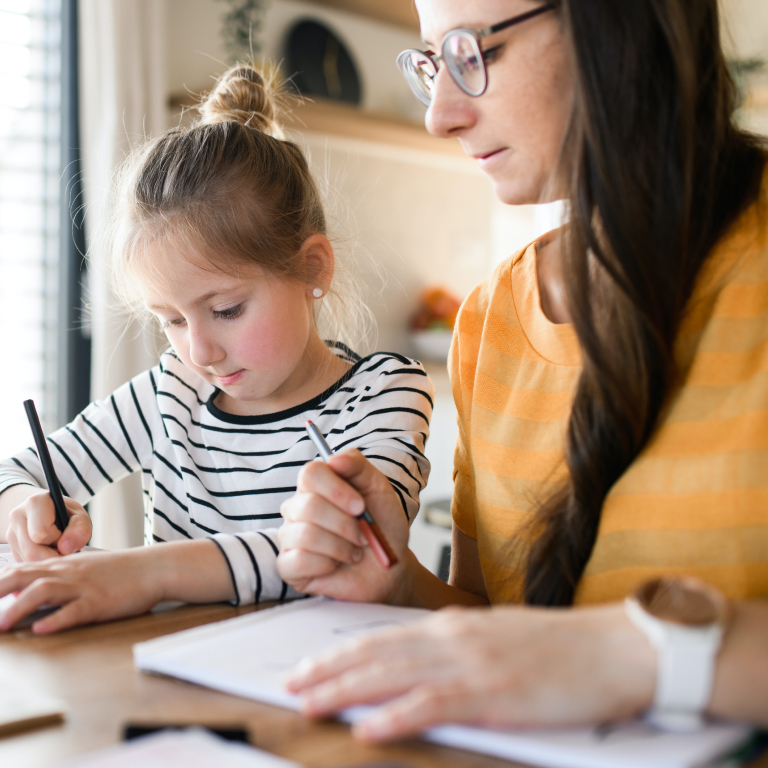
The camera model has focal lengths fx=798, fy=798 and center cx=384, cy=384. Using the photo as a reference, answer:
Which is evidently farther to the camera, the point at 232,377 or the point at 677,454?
the point at 232,377

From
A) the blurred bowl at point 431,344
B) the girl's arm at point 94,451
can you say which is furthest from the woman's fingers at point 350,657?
the blurred bowl at point 431,344

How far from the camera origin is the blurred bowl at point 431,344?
11.7 feet

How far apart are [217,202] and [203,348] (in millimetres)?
226

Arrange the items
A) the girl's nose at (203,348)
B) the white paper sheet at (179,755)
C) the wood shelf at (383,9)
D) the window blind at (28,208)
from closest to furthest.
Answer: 1. the white paper sheet at (179,755)
2. the girl's nose at (203,348)
3. the window blind at (28,208)
4. the wood shelf at (383,9)

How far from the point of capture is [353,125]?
325cm

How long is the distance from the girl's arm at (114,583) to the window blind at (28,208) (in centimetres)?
215

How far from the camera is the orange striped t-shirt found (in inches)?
27.2

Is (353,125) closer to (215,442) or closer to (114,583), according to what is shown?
(215,442)

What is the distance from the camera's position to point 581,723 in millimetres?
465

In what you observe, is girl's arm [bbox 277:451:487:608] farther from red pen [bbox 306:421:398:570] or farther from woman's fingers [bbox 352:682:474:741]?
woman's fingers [bbox 352:682:474:741]

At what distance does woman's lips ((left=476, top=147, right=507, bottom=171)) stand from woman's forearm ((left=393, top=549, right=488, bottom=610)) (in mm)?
426

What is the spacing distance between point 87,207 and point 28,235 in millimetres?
270

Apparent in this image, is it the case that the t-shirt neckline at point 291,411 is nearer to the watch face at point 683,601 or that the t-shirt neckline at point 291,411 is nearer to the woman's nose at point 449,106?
the woman's nose at point 449,106

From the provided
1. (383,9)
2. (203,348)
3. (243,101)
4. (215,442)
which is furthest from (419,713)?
(383,9)
